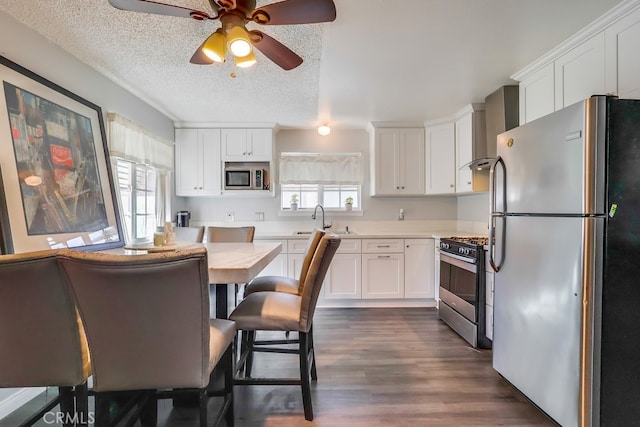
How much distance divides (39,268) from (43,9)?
5.25ft

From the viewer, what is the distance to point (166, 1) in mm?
1691

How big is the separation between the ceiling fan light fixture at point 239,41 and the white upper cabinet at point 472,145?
2.57 m

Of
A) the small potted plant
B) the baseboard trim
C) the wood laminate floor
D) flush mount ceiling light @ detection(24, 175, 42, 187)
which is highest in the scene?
flush mount ceiling light @ detection(24, 175, 42, 187)

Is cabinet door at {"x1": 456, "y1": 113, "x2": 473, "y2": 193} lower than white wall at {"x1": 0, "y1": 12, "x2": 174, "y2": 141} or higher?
lower

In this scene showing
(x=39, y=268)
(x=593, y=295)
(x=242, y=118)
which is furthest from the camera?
(x=242, y=118)

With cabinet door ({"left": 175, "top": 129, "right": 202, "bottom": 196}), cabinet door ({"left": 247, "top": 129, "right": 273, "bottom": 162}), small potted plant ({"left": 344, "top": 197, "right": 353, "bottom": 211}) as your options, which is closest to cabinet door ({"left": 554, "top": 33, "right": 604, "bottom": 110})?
small potted plant ({"left": 344, "top": 197, "right": 353, "bottom": 211})

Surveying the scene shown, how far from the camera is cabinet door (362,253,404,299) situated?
3.65m

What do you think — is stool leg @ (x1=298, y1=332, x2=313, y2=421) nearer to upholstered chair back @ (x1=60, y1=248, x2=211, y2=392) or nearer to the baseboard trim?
upholstered chair back @ (x1=60, y1=248, x2=211, y2=392)

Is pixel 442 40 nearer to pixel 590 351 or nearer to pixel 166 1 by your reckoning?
pixel 166 1

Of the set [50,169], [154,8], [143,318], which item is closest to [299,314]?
[143,318]

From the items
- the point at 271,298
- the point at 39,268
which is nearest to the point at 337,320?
the point at 271,298

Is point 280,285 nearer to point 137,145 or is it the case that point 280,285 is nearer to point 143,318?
point 143,318

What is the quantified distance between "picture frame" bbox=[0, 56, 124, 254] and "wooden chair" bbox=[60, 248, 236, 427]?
100 cm

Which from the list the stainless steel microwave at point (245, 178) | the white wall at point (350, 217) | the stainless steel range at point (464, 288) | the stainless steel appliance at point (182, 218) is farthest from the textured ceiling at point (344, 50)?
the stainless steel range at point (464, 288)
